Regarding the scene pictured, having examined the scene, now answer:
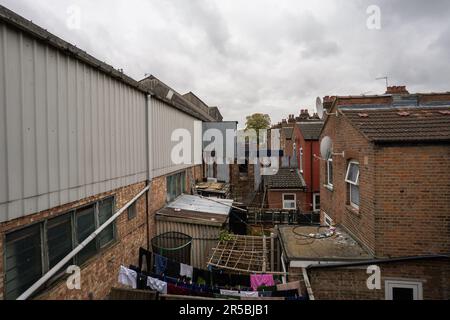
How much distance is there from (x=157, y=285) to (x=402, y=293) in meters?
6.09

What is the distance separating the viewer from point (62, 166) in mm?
4707

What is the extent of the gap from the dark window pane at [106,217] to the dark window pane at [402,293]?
731 centimetres

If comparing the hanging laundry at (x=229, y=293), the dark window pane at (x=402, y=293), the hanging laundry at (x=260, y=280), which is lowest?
the dark window pane at (x=402, y=293)

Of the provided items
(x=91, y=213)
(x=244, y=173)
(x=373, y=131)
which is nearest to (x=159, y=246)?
(x=91, y=213)

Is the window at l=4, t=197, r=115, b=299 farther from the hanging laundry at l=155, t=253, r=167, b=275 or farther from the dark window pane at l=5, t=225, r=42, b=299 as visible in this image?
the hanging laundry at l=155, t=253, r=167, b=275

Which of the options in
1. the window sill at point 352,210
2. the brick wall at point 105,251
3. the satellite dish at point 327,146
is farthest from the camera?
the satellite dish at point 327,146

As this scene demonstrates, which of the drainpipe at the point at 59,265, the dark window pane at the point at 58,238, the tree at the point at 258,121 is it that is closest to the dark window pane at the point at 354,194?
the drainpipe at the point at 59,265

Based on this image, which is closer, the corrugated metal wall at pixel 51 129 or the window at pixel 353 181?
the corrugated metal wall at pixel 51 129

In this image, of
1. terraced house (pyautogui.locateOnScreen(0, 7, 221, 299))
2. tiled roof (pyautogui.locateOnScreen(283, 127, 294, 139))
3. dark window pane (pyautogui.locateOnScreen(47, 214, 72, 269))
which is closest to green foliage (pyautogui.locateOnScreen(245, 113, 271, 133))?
tiled roof (pyautogui.locateOnScreen(283, 127, 294, 139))

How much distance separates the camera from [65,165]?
188 inches

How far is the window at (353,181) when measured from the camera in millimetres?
8078

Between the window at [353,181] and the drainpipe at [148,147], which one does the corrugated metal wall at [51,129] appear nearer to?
the drainpipe at [148,147]
